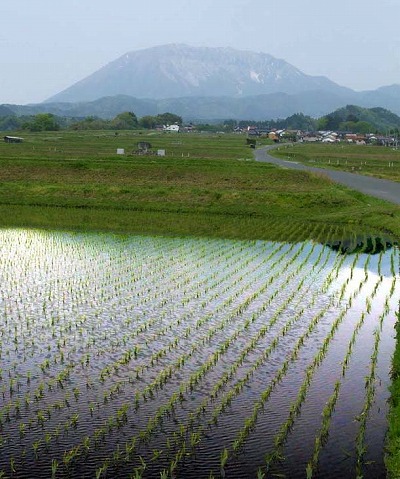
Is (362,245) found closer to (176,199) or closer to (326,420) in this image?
(176,199)

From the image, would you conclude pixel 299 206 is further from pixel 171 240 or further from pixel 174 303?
pixel 174 303

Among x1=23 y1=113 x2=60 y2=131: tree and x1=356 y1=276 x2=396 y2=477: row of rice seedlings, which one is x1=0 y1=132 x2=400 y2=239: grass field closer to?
x1=356 y1=276 x2=396 y2=477: row of rice seedlings

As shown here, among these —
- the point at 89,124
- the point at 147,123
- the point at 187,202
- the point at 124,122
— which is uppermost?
the point at 147,123

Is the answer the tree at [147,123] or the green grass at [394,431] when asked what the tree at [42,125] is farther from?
the green grass at [394,431]

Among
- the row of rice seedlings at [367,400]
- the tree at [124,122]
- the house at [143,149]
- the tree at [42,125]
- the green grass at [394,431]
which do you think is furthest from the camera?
the tree at [124,122]

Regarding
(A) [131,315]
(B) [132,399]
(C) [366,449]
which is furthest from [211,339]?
(C) [366,449]

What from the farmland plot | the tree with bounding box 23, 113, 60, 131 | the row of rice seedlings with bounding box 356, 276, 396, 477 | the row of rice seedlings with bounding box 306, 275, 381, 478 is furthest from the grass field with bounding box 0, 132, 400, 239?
the tree with bounding box 23, 113, 60, 131

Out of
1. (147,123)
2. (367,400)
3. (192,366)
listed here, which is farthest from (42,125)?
(367,400)

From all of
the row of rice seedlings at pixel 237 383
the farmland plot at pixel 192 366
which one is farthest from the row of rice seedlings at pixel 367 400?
the row of rice seedlings at pixel 237 383
